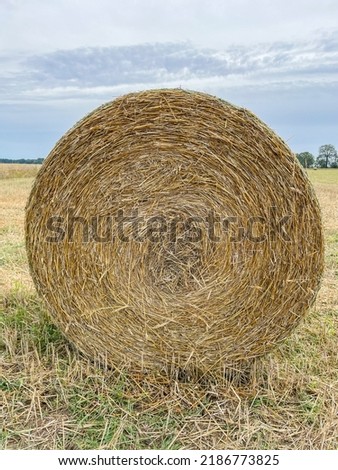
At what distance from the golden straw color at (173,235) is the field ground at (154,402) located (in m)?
0.20

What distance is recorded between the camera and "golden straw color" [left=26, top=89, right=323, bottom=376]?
10.7 ft

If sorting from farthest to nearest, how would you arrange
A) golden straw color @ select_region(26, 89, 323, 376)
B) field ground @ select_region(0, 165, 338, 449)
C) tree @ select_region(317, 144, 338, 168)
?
tree @ select_region(317, 144, 338, 168)
golden straw color @ select_region(26, 89, 323, 376)
field ground @ select_region(0, 165, 338, 449)

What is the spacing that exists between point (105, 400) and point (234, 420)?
2.76 feet

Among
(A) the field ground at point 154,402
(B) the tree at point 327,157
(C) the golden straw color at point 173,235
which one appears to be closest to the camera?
(A) the field ground at point 154,402

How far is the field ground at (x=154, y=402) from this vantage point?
10.0 ft

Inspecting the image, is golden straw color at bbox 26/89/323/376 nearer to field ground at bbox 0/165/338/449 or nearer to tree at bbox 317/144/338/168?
field ground at bbox 0/165/338/449

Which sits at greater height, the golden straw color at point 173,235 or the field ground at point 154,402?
the golden straw color at point 173,235

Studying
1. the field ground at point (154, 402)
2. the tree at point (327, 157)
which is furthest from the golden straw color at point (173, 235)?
the tree at point (327, 157)

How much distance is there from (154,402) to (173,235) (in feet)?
3.66

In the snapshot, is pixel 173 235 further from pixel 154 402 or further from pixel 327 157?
pixel 327 157

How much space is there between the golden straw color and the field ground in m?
0.20

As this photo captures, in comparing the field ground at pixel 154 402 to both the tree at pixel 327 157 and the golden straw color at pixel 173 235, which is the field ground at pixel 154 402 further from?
the tree at pixel 327 157

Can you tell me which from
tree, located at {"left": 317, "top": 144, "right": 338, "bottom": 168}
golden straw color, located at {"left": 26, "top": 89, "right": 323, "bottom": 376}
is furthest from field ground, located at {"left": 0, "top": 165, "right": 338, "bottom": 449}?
tree, located at {"left": 317, "top": 144, "right": 338, "bottom": 168}

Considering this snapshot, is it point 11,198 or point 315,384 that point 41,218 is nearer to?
point 315,384
